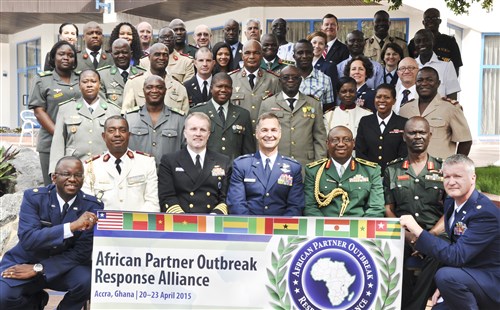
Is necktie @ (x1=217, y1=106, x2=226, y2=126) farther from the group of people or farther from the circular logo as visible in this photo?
the circular logo

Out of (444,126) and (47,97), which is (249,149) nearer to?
(444,126)

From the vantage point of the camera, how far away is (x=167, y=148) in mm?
6742

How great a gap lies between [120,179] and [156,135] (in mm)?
859

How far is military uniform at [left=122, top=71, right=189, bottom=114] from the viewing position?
24.3ft

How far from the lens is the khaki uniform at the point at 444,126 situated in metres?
7.02

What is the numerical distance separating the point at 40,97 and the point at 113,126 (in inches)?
76.5

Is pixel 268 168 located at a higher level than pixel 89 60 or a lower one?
lower

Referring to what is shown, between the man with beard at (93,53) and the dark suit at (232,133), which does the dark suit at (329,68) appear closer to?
the dark suit at (232,133)

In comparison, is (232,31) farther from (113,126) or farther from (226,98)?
(113,126)

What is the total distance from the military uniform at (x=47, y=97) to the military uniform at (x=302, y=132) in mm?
2340

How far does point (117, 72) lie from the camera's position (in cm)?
786

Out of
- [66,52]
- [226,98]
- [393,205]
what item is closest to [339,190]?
[393,205]

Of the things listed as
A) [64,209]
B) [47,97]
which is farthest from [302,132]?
[47,97]

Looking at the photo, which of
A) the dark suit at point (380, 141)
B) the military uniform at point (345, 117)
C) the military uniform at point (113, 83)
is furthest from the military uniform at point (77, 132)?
the dark suit at point (380, 141)
